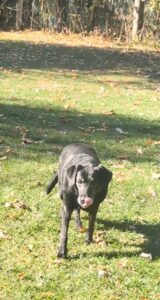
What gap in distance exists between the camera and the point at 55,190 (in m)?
6.53

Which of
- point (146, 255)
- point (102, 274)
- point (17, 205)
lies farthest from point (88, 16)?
point (102, 274)

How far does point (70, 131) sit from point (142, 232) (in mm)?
3847

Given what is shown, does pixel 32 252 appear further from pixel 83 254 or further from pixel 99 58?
pixel 99 58

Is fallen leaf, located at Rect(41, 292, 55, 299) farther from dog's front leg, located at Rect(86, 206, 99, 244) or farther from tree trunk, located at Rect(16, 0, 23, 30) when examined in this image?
tree trunk, located at Rect(16, 0, 23, 30)

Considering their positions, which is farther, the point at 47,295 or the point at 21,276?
the point at 21,276

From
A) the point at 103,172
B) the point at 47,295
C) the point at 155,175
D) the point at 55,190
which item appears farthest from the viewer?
the point at 155,175

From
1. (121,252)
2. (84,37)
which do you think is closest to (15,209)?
(121,252)

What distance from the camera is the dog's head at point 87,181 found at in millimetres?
4512

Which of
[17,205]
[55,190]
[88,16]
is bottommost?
[88,16]

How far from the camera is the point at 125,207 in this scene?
621cm

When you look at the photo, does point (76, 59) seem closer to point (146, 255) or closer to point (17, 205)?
point (17, 205)

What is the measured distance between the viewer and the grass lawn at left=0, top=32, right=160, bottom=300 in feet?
15.2

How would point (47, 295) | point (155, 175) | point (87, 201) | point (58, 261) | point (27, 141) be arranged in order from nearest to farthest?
point (47, 295) → point (87, 201) → point (58, 261) → point (155, 175) → point (27, 141)

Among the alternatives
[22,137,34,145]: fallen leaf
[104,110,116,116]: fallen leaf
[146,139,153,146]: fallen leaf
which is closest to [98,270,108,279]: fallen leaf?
[22,137,34,145]: fallen leaf
